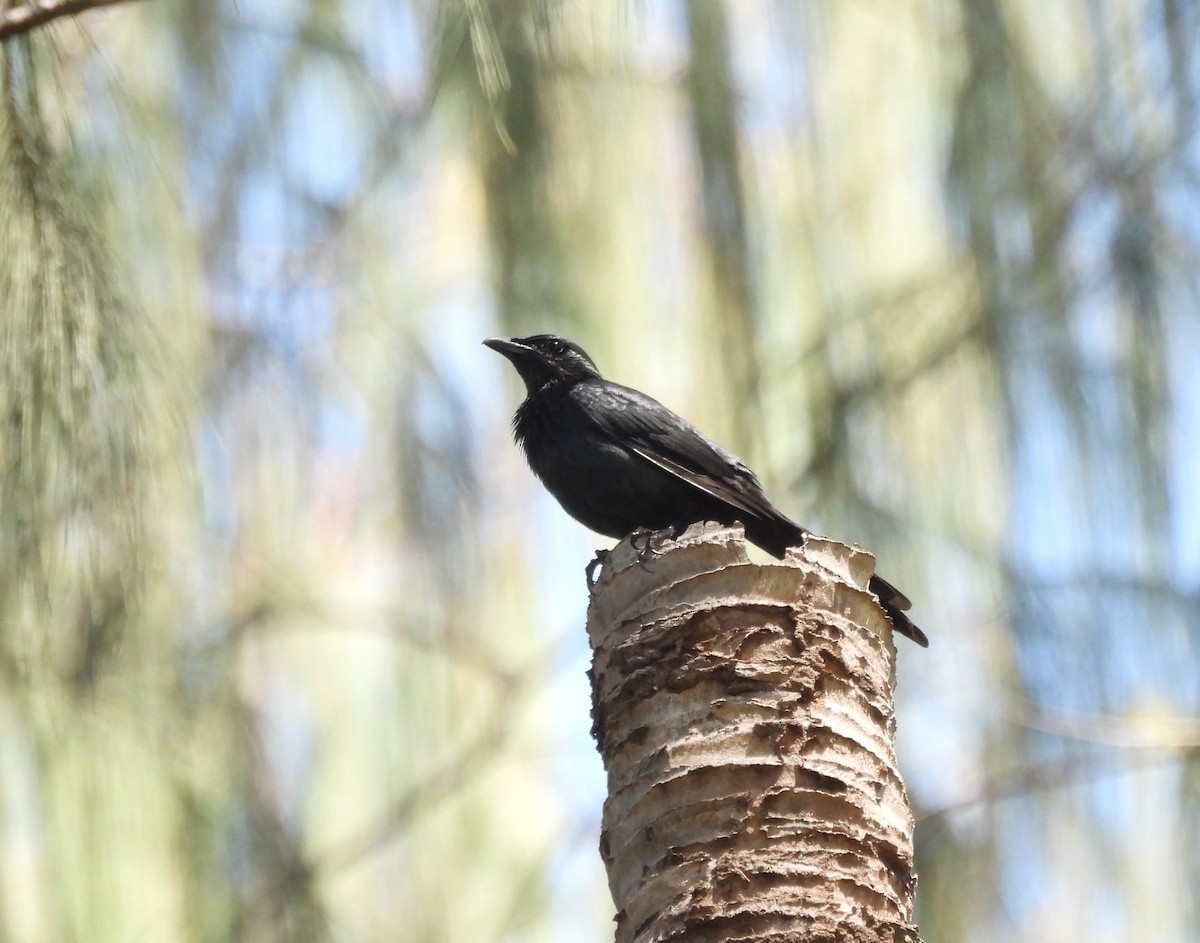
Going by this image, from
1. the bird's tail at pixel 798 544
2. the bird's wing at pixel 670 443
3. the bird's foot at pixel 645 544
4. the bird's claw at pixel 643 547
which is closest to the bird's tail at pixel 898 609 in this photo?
the bird's tail at pixel 798 544

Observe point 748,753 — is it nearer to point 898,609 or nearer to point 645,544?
point 645,544

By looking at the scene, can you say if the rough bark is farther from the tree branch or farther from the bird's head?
the bird's head

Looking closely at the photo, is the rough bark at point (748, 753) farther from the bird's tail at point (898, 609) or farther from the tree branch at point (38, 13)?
the tree branch at point (38, 13)

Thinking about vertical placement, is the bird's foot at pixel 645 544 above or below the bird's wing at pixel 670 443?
below

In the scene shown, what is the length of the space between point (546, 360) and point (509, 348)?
0.29 meters

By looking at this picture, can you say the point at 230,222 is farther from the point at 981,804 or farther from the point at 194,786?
the point at 981,804

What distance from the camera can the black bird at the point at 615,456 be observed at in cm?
429

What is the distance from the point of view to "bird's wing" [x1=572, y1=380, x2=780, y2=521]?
4.13 meters

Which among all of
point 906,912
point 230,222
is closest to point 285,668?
point 230,222

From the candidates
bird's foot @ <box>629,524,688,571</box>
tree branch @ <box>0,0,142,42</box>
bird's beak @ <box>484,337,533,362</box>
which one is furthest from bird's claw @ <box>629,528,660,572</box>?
tree branch @ <box>0,0,142,42</box>

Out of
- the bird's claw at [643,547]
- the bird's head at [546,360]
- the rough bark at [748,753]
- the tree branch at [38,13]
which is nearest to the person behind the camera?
the rough bark at [748,753]

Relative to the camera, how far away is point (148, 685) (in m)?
3.75

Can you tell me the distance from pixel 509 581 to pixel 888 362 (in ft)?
3.65

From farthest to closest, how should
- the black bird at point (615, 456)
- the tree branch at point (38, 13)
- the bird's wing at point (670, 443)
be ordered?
the black bird at point (615, 456) → the bird's wing at point (670, 443) → the tree branch at point (38, 13)
